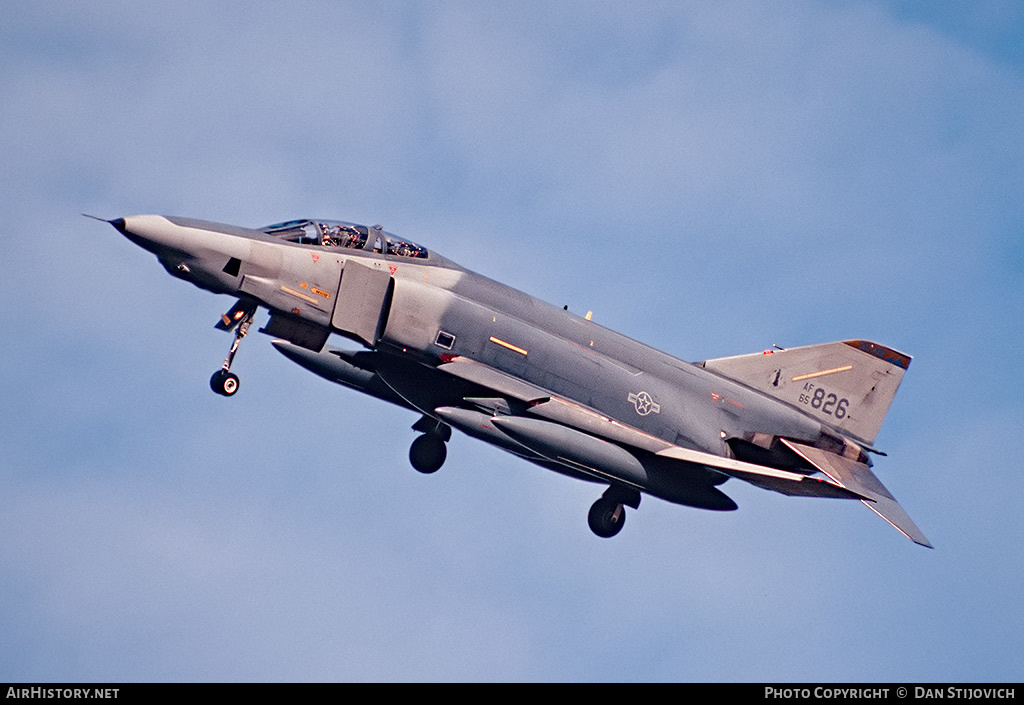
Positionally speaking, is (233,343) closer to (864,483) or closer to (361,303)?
(361,303)

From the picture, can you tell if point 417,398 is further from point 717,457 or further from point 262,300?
point 717,457

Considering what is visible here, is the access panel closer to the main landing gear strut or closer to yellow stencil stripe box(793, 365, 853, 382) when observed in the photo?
the main landing gear strut

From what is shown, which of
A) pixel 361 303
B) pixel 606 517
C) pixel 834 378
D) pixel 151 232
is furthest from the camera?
pixel 834 378

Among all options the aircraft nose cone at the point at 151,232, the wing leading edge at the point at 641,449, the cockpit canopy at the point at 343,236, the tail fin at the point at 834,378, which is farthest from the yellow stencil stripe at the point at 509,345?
the aircraft nose cone at the point at 151,232

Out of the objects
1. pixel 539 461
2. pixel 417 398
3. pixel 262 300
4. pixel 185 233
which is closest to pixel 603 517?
pixel 539 461

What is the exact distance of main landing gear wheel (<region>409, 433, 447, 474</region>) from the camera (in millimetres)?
27812

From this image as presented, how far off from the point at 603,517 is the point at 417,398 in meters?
5.32

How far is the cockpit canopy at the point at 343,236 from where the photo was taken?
77.5ft

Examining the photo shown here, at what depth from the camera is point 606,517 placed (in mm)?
27703

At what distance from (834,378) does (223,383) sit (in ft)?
43.3

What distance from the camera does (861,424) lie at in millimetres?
28109

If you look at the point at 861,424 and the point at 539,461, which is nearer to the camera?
the point at 539,461

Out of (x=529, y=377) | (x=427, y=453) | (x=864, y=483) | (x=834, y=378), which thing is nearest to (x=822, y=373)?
(x=834, y=378)
